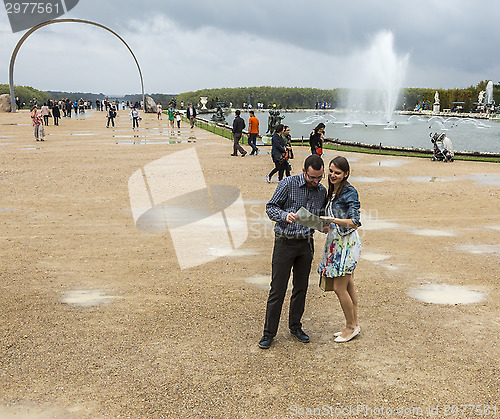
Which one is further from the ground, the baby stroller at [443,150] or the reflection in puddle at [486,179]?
the baby stroller at [443,150]

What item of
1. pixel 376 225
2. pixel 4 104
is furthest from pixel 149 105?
pixel 376 225

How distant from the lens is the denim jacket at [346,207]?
448cm

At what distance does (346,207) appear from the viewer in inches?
179

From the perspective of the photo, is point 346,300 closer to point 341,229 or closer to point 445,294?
point 341,229

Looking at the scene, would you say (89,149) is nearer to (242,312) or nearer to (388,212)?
(388,212)

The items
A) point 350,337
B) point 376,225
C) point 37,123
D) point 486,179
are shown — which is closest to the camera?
point 350,337

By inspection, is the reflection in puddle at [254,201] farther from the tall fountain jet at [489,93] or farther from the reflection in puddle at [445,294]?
the tall fountain jet at [489,93]

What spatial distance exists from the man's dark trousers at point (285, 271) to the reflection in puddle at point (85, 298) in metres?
2.13

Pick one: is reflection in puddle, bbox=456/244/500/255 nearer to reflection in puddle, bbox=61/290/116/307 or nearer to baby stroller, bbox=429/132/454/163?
reflection in puddle, bbox=61/290/116/307

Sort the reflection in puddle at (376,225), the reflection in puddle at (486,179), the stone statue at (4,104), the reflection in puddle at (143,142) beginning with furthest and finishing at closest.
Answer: the stone statue at (4,104) → the reflection in puddle at (143,142) → the reflection in puddle at (486,179) → the reflection in puddle at (376,225)

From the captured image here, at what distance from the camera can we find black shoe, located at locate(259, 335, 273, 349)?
15.6 feet

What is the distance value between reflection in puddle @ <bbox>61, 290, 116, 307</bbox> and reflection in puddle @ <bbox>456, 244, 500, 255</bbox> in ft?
17.2

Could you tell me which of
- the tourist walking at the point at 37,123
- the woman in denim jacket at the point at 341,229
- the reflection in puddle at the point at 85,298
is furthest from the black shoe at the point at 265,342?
the tourist walking at the point at 37,123

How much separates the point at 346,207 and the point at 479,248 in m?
4.30
